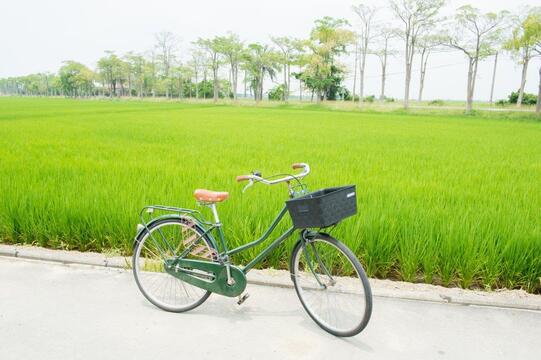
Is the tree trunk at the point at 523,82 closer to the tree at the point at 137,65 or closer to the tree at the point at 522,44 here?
the tree at the point at 522,44

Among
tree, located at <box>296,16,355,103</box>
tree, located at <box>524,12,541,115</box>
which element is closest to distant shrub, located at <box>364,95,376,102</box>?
tree, located at <box>296,16,355,103</box>

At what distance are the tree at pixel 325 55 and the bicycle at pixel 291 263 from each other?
48.0m

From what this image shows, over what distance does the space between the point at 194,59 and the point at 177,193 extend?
67372 millimetres

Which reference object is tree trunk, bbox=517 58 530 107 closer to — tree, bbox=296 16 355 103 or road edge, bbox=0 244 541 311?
tree, bbox=296 16 355 103

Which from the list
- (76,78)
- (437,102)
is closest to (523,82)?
(437,102)

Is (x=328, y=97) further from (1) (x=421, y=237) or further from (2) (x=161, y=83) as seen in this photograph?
(1) (x=421, y=237)

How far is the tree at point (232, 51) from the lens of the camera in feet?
192

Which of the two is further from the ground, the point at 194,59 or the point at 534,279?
the point at 194,59

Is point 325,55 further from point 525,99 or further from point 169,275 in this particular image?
point 169,275

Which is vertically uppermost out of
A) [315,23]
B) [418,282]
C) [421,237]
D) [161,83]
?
[315,23]

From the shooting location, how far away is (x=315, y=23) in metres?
52.8

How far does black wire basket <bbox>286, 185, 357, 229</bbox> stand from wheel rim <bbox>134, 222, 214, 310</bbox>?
2.34 ft

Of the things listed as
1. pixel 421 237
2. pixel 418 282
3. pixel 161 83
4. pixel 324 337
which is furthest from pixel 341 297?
pixel 161 83

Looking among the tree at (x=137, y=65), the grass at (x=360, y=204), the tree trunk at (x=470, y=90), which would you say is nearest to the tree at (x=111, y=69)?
the tree at (x=137, y=65)
